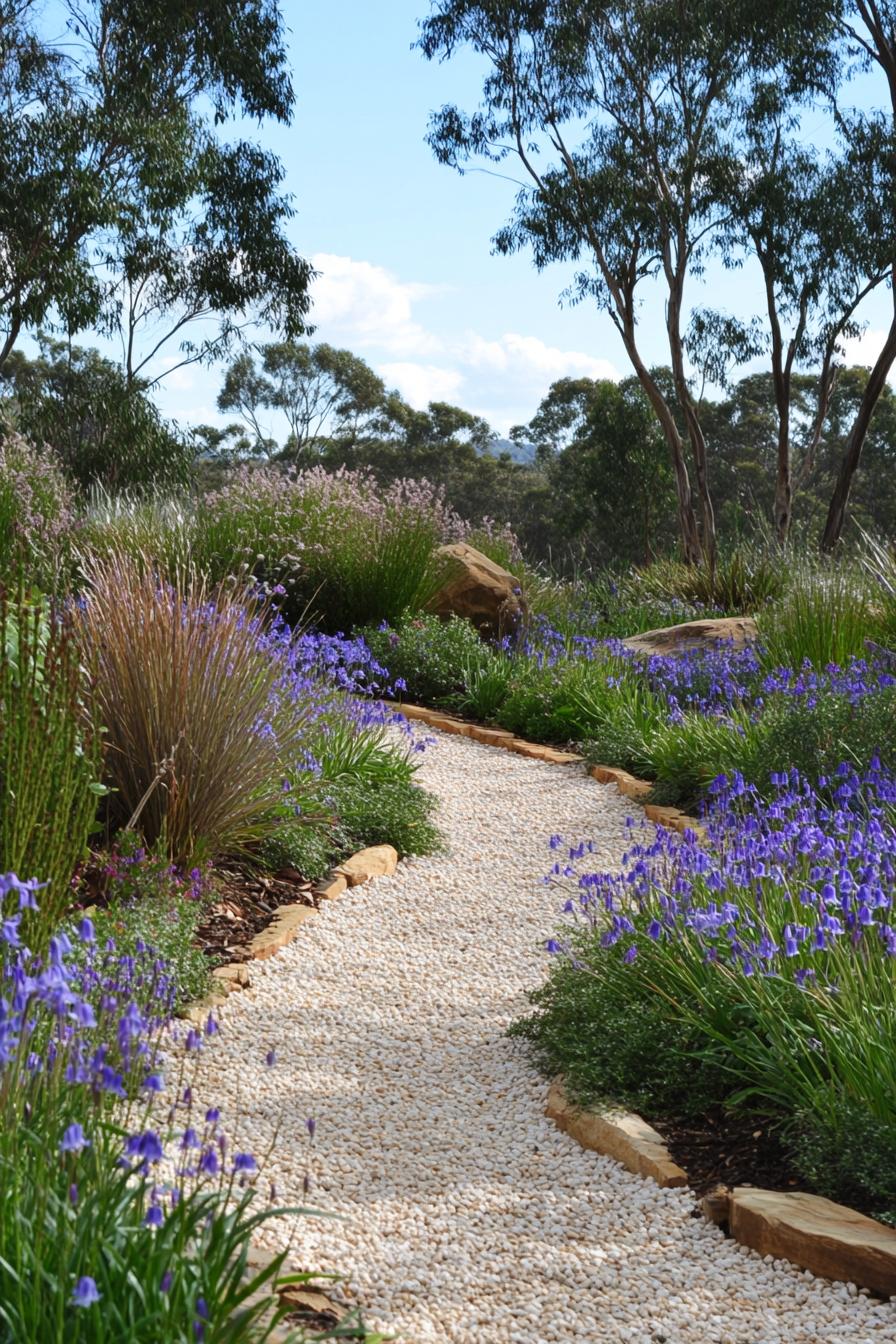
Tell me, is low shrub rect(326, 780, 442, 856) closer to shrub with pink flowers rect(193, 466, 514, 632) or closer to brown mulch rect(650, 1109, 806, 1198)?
brown mulch rect(650, 1109, 806, 1198)

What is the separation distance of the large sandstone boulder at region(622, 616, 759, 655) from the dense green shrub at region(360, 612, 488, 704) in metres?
1.25

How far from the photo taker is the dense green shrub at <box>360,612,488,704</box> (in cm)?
863

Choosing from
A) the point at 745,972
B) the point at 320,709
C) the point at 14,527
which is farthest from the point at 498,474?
the point at 745,972

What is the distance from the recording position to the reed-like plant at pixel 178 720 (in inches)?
167

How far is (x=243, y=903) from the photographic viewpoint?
4.39 m

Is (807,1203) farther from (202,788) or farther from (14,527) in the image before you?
(14,527)

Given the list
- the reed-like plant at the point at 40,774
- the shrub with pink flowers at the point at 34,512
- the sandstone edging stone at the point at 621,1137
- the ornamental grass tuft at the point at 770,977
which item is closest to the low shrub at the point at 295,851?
the ornamental grass tuft at the point at 770,977

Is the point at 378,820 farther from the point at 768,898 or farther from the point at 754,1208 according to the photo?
the point at 754,1208

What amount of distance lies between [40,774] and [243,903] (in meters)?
1.51

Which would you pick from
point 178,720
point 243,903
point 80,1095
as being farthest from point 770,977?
point 178,720

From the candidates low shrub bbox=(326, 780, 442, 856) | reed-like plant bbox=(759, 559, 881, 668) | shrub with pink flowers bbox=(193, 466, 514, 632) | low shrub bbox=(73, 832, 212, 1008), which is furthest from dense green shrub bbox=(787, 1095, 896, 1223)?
shrub with pink flowers bbox=(193, 466, 514, 632)

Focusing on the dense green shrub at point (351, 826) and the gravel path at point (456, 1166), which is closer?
the gravel path at point (456, 1166)

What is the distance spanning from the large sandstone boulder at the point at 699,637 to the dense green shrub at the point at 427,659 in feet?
4.11

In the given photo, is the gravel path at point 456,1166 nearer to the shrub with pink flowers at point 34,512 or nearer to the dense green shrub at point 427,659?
the dense green shrub at point 427,659
